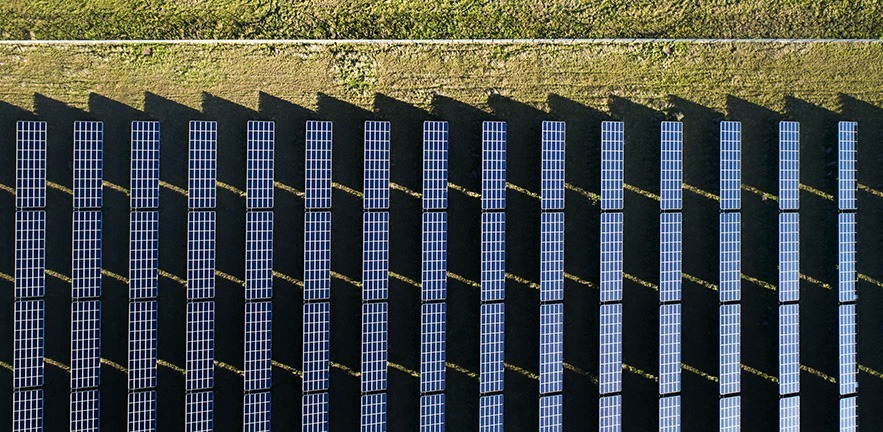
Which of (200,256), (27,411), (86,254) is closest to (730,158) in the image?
(200,256)

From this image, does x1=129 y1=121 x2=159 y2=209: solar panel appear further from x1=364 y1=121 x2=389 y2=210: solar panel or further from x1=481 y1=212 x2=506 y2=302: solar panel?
x1=481 y1=212 x2=506 y2=302: solar panel

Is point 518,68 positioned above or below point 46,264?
above

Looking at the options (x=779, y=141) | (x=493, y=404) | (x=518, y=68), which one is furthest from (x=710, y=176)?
(x=493, y=404)

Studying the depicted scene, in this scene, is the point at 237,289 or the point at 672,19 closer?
the point at 237,289

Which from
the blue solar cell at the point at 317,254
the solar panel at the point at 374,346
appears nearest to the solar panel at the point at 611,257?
the solar panel at the point at 374,346

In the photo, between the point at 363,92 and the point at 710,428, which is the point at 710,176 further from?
the point at 363,92

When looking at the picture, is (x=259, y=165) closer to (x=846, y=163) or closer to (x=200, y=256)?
(x=200, y=256)
